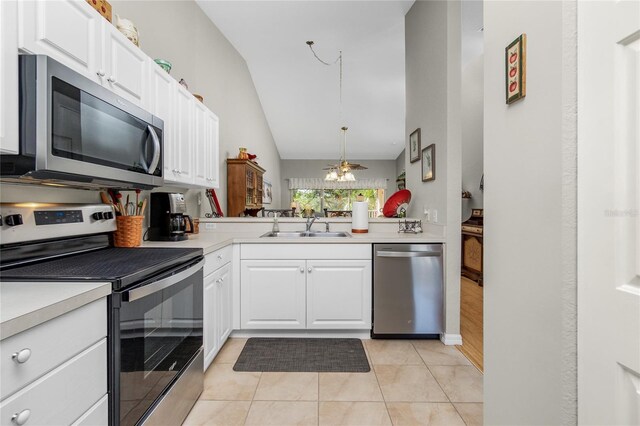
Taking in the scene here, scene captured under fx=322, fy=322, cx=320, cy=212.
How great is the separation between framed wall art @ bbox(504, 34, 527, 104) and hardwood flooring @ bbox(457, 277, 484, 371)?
5.97ft

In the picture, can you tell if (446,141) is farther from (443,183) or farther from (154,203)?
(154,203)

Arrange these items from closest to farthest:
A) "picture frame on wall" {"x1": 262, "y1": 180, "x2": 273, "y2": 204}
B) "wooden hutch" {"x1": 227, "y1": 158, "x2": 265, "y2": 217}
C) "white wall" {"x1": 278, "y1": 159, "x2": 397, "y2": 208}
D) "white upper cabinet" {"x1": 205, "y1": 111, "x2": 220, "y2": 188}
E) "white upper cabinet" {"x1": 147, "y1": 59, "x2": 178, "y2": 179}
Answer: "white upper cabinet" {"x1": 147, "y1": 59, "x2": 178, "y2": 179}
"white upper cabinet" {"x1": 205, "y1": 111, "x2": 220, "y2": 188}
"wooden hutch" {"x1": 227, "y1": 158, "x2": 265, "y2": 217}
"picture frame on wall" {"x1": 262, "y1": 180, "x2": 273, "y2": 204}
"white wall" {"x1": 278, "y1": 159, "x2": 397, "y2": 208}

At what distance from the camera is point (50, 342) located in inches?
32.4

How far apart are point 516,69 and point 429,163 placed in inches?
72.3

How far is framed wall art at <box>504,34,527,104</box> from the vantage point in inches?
39.5

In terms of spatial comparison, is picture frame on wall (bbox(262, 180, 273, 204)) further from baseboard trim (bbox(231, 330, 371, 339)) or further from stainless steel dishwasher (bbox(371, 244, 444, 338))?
stainless steel dishwasher (bbox(371, 244, 444, 338))

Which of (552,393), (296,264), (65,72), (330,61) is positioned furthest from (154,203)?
(330,61)

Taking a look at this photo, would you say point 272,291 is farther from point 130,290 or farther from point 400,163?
point 400,163

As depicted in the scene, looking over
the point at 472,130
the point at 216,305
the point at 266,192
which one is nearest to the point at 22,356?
the point at 216,305

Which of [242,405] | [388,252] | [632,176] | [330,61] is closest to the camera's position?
[632,176]

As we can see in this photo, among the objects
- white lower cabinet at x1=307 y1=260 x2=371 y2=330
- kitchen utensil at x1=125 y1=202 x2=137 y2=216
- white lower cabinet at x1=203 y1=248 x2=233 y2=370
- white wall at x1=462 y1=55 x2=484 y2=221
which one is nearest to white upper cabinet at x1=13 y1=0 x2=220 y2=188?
kitchen utensil at x1=125 y1=202 x2=137 y2=216

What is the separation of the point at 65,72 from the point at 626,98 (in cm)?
164

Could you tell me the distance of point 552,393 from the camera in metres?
0.88

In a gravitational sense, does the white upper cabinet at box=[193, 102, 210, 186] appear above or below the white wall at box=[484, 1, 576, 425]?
above
